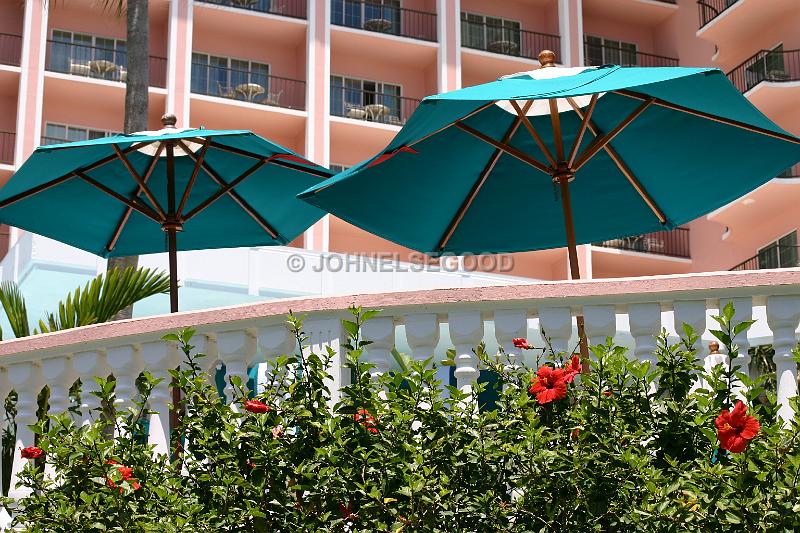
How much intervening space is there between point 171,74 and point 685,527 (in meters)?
29.8

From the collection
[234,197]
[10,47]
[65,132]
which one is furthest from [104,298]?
[10,47]

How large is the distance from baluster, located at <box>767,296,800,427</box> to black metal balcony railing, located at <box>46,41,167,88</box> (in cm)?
2933

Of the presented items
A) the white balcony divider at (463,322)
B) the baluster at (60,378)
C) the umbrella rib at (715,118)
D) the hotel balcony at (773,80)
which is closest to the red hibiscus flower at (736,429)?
the white balcony divider at (463,322)

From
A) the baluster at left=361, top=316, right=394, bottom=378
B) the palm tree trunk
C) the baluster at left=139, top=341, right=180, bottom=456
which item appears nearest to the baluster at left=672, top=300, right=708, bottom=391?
the baluster at left=361, top=316, right=394, bottom=378

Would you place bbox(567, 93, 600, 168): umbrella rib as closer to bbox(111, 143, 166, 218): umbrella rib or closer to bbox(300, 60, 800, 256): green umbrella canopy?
bbox(300, 60, 800, 256): green umbrella canopy

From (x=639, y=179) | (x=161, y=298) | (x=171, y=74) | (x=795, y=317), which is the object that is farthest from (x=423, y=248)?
(x=171, y=74)

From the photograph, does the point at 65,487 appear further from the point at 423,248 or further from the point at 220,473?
the point at 423,248

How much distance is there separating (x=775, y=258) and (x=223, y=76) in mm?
16498

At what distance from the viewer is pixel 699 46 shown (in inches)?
1462

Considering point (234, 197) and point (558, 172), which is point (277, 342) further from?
point (234, 197)

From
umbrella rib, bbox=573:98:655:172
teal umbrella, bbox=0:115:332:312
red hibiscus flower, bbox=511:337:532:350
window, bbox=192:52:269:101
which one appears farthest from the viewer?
window, bbox=192:52:269:101

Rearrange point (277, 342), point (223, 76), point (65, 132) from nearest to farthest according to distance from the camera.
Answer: point (277, 342) → point (65, 132) → point (223, 76)

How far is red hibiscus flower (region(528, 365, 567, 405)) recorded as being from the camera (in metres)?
4.84

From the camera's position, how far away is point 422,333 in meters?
5.48
